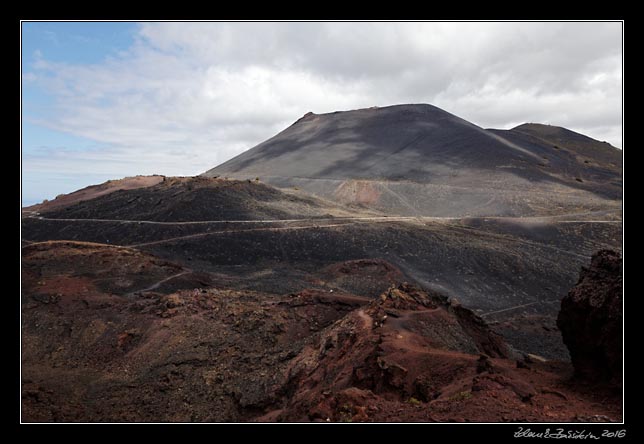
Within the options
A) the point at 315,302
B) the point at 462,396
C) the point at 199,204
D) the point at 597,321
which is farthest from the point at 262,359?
the point at 199,204

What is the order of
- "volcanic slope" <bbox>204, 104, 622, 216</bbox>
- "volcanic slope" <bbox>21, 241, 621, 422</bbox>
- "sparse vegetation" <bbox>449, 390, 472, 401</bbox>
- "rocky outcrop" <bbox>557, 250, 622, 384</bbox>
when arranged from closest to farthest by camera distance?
"sparse vegetation" <bbox>449, 390, 472, 401</bbox> < "volcanic slope" <bbox>21, 241, 621, 422</bbox> < "rocky outcrop" <bbox>557, 250, 622, 384</bbox> < "volcanic slope" <bbox>204, 104, 622, 216</bbox>

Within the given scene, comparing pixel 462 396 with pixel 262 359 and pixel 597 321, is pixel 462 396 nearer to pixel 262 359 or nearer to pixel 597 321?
pixel 597 321

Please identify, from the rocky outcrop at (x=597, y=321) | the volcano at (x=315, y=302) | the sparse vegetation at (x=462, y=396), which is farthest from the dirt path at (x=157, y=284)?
the rocky outcrop at (x=597, y=321)

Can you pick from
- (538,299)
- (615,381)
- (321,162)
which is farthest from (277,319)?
(321,162)

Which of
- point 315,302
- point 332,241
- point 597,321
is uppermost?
point 332,241

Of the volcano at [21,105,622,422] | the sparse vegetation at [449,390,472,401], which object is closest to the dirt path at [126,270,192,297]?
the volcano at [21,105,622,422]

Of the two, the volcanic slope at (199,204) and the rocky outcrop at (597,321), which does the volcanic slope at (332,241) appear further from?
the rocky outcrop at (597,321)

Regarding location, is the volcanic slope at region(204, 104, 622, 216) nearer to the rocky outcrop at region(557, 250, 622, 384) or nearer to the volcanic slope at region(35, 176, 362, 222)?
the volcanic slope at region(35, 176, 362, 222)
